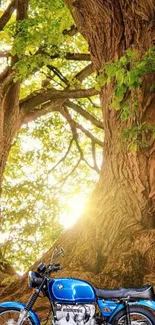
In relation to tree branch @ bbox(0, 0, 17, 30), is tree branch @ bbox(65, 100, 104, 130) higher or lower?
lower

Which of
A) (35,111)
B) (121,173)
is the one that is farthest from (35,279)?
(35,111)

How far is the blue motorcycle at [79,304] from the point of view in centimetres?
474

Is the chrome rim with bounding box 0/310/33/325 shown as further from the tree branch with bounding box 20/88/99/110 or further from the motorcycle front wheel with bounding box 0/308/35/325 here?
the tree branch with bounding box 20/88/99/110

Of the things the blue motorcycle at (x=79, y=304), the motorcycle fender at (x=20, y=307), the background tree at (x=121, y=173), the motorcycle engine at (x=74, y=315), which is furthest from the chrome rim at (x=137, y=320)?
the background tree at (x=121, y=173)

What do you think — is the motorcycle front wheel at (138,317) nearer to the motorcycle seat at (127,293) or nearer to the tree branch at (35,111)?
the motorcycle seat at (127,293)

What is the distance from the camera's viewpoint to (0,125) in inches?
432

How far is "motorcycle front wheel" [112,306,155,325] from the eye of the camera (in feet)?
15.8

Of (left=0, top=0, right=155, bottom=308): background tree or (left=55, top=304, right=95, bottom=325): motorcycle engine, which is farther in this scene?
(left=0, top=0, right=155, bottom=308): background tree

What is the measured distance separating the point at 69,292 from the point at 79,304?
0.15m

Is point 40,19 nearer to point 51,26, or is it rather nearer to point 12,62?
point 51,26

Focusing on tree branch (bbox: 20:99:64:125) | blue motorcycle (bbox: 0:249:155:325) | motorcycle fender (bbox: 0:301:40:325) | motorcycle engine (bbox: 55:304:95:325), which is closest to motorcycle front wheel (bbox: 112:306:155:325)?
blue motorcycle (bbox: 0:249:155:325)

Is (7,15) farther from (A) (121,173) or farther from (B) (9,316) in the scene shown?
(B) (9,316)

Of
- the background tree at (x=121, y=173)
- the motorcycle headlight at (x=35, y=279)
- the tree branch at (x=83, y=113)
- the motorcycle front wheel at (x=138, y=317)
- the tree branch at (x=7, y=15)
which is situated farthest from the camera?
the tree branch at (x=83, y=113)

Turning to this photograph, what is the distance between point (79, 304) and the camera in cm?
A: 479
